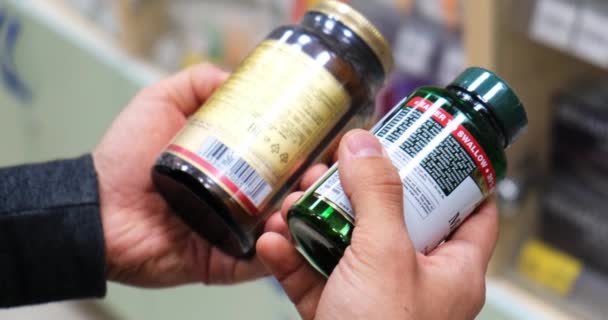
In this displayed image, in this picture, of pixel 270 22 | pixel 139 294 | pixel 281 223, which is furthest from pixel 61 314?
pixel 281 223

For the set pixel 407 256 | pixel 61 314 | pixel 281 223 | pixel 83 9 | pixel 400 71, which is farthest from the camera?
pixel 61 314

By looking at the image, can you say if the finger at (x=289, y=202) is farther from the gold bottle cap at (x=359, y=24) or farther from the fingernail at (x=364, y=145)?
the gold bottle cap at (x=359, y=24)

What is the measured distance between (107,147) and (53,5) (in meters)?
0.87

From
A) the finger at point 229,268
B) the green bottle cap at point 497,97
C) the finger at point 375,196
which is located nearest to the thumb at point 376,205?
the finger at point 375,196

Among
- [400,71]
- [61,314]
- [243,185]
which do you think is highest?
[243,185]

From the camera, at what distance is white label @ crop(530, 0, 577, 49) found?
0.81 m

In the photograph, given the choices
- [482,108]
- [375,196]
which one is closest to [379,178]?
[375,196]

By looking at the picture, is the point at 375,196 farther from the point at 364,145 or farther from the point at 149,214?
the point at 149,214

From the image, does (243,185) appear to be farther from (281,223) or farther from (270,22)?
(270,22)

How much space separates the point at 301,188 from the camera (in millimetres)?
671

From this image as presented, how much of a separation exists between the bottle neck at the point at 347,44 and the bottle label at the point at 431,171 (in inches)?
4.3

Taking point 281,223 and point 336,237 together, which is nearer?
point 336,237

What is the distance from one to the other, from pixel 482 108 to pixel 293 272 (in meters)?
0.22

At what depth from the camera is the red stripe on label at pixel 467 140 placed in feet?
1.83
